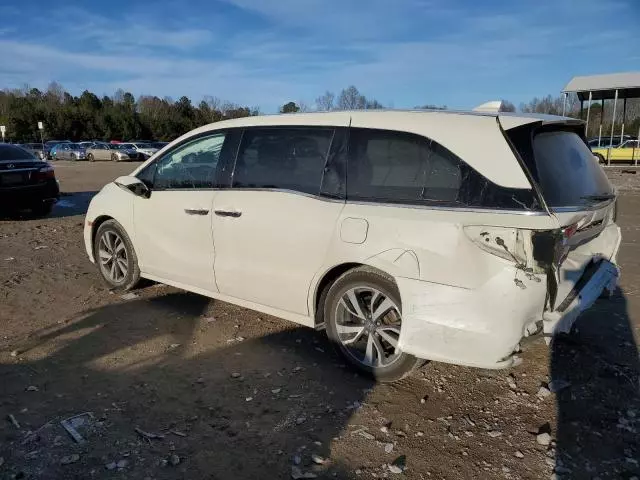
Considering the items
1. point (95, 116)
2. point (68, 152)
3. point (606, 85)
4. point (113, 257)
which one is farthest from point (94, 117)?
point (113, 257)

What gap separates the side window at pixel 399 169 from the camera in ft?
10.8

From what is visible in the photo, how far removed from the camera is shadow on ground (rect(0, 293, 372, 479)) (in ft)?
9.37

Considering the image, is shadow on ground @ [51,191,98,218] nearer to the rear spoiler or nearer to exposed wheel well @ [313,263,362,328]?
exposed wheel well @ [313,263,362,328]

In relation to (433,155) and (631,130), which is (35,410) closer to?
(433,155)

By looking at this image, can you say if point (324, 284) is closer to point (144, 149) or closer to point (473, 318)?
point (473, 318)

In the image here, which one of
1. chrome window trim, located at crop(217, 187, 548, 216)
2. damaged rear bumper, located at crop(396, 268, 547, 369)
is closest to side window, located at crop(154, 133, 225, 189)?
chrome window trim, located at crop(217, 187, 548, 216)

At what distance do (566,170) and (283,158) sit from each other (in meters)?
1.99

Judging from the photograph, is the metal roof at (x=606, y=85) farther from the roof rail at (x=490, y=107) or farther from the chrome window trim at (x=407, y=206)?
the chrome window trim at (x=407, y=206)

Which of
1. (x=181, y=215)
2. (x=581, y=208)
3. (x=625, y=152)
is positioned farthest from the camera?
(x=625, y=152)

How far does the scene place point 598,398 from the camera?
3.50m

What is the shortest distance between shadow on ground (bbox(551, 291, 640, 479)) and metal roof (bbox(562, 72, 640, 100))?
2363 cm

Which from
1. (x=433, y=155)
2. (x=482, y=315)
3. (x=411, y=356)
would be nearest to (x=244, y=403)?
(x=411, y=356)

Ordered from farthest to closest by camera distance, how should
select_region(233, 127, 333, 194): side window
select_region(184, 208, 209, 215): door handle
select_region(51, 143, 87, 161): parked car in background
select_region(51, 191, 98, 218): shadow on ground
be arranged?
select_region(51, 143, 87, 161): parked car in background < select_region(51, 191, 98, 218): shadow on ground < select_region(184, 208, 209, 215): door handle < select_region(233, 127, 333, 194): side window

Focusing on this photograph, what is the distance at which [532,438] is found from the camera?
3082mm
